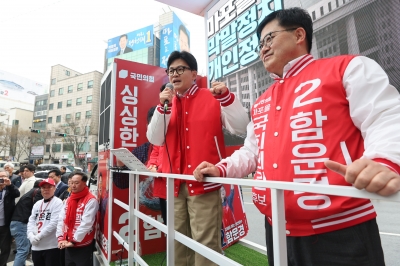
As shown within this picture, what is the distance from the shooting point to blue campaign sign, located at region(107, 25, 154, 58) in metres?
36.5

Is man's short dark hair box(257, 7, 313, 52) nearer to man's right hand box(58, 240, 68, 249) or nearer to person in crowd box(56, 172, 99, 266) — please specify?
person in crowd box(56, 172, 99, 266)

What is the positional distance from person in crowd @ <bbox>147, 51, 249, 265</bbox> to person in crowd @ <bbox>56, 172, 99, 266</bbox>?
1862 mm

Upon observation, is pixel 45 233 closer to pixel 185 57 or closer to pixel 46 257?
pixel 46 257

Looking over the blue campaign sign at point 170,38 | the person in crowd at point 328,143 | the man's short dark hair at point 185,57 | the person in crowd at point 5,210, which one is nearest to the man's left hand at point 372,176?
the person in crowd at point 328,143

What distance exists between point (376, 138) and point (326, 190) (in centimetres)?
25

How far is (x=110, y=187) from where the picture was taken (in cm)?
295

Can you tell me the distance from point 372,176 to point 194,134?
47.8 inches

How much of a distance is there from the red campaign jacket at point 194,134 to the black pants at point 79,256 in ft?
6.84

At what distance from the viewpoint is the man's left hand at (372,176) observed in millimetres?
529

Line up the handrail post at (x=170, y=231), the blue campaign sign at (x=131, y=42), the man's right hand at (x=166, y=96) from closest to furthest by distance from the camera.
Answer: the handrail post at (x=170, y=231), the man's right hand at (x=166, y=96), the blue campaign sign at (x=131, y=42)

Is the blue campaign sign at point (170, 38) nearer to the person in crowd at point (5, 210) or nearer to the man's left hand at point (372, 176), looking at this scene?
the person in crowd at point (5, 210)

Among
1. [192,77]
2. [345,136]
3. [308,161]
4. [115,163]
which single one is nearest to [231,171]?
[308,161]

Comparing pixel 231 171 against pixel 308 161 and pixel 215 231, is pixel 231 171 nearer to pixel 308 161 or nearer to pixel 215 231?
pixel 308 161

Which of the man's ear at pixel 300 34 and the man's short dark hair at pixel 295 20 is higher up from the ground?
the man's short dark hair at pixel 295 20
